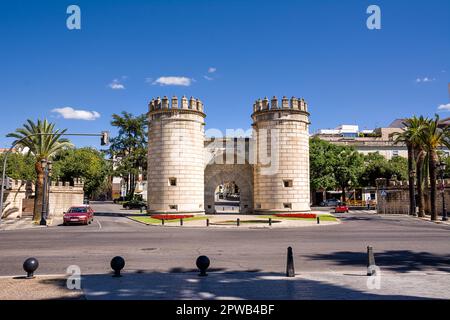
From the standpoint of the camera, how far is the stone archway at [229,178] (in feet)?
133

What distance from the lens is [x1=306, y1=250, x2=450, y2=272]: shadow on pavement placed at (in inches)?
472

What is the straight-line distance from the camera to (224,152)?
4059 cm

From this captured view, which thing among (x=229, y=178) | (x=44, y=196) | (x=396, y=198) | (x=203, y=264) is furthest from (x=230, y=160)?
(x=203, y=264)

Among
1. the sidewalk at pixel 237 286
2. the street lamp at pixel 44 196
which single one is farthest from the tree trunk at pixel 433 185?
the street lamp at pixel 44 196

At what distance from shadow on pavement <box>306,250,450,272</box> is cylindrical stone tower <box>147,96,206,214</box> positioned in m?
22.6

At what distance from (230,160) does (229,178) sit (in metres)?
2.00

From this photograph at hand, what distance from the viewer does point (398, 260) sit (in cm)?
1330

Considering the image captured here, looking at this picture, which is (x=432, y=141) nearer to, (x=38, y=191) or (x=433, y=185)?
(x=433, y=185)

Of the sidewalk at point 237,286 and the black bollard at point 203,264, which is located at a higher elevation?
the black bollard at point 203,264

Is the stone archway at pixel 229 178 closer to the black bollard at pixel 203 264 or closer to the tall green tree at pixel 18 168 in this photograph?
the tall green tree at pixel 18 168

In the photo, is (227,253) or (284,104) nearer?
(227,253)

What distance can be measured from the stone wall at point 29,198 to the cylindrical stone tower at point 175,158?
14090mm

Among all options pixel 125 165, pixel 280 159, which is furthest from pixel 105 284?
pixel 125 165
